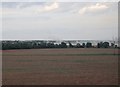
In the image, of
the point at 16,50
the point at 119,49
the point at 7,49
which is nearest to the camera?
the point at 119,49

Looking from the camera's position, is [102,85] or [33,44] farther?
[33,44]

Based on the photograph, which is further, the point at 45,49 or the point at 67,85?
the point at 45,49

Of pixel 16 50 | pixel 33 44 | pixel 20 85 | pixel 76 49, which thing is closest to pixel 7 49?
pixel 16 50

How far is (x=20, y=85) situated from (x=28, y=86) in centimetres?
44

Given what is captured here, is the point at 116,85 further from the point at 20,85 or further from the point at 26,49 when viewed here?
the point at 26,49

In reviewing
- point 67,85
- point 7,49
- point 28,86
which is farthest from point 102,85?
point 7,49

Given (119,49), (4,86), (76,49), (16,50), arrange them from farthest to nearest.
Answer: (76,49)
(16,50)
(119,49)
(4,86)

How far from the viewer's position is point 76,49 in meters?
31.7

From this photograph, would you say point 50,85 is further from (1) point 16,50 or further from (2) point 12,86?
(1) point 16,50

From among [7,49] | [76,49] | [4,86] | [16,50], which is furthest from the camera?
[76,49]

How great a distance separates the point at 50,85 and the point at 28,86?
0.65 m

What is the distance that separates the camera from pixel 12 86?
27.3ft

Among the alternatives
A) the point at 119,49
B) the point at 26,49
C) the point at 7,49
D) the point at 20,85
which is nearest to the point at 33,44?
the point at 26,49

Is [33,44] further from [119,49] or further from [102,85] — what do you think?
[102,85]
